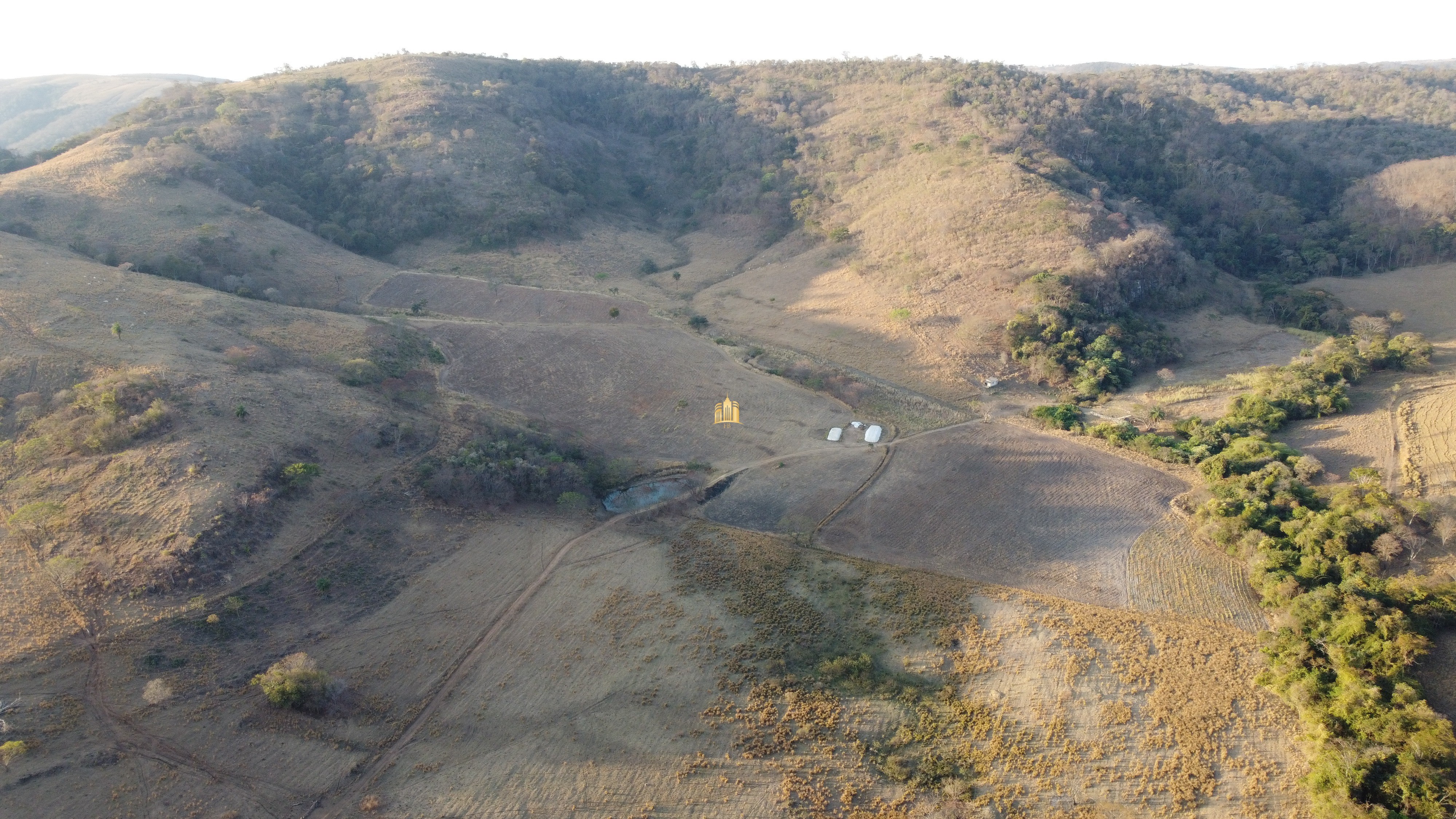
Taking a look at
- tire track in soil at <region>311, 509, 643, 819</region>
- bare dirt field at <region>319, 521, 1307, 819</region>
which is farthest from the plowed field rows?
tire track in soil at <region>311, 509, 643, 819</region>

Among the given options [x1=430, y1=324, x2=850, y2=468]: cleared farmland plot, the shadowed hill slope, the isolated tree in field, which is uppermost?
the shadowed hill slope

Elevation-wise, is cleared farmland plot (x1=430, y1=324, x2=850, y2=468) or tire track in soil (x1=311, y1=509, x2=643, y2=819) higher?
cleared farmland plot (x1=430, y1=324, x2=850, y2=468)

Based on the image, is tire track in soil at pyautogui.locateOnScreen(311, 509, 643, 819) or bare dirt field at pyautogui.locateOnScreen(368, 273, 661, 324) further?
bare dirt field at pyautogui.locateOnScreen(368, 273, 661, 324)

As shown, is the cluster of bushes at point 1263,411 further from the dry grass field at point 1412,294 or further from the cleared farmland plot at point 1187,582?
the dry grass field at point 1412,294

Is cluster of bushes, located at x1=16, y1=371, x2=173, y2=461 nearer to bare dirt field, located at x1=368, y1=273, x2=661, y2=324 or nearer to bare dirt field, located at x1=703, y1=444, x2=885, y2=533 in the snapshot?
bare dirt field, located at x1=368, y1=273, x2=661, y2=324

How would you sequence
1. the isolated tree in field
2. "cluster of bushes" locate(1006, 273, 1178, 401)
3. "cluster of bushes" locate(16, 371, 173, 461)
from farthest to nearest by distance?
"cluster of bushes" locate(1006, 273, 1178, 401) < "cluster of bushes" locate(16, 371, 173, 461) < the isolated tree in field

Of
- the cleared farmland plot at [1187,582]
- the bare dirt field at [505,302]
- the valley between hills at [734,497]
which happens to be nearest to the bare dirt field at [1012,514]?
the valley between hills at [734,497]
